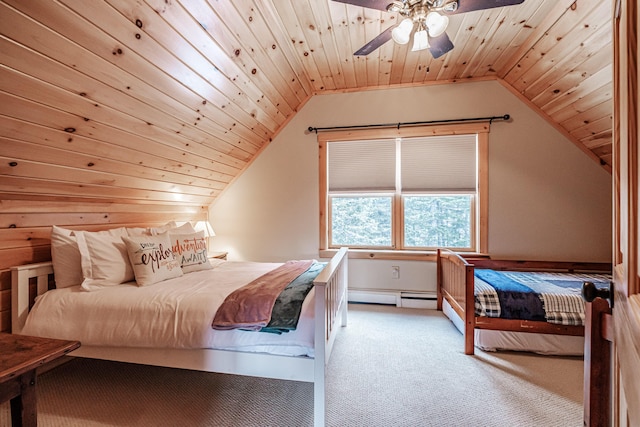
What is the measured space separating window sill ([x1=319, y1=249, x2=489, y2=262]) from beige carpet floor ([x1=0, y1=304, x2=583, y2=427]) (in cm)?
113

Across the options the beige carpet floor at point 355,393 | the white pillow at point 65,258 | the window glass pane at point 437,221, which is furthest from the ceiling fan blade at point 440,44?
the white pillow at point 65,258

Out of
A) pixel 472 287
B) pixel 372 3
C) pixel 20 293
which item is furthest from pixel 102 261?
pixel 472 287

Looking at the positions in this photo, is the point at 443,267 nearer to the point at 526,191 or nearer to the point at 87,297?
the point at 526,191

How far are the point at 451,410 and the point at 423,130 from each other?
2.75 metres

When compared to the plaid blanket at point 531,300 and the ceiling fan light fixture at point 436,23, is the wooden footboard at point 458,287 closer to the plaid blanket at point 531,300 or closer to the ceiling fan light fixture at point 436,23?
the plaid blanket at point 531,300

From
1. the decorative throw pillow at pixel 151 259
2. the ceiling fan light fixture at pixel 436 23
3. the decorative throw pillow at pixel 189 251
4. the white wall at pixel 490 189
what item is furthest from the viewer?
the white wall at pixel 490 189

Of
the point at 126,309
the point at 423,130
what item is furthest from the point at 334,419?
the point at 423,130

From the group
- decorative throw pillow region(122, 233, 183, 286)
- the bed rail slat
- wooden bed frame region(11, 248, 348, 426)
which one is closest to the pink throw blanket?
wooden bed frame region(11, 248, 348, 426)

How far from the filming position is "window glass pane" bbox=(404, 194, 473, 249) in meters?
3.20

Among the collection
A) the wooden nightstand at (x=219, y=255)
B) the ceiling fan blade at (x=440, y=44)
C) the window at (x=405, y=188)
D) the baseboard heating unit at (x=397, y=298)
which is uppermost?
the ceiling fan blade at (x=440, y=44)

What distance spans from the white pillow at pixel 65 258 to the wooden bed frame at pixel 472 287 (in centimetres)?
303

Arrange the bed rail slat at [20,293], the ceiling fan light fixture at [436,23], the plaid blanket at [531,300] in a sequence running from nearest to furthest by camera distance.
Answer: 1. the ceiling fan light fixture at [436,23]
2. the bed rail slat at [20,293]
3. the plaid blanket at [531,300]

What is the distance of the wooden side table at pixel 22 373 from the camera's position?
0.90 metres

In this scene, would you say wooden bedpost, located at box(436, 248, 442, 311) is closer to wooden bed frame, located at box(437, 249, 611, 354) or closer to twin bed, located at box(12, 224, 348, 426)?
wooden bed frame, located at box(437, 249, 611, 354)
